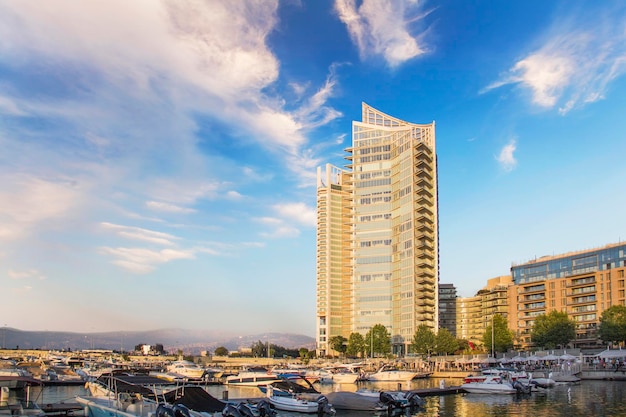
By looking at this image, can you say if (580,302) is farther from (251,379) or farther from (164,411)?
(164,411)

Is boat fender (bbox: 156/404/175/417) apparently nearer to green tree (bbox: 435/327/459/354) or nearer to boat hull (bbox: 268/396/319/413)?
boat hull (bbox: 268/396/319/413)

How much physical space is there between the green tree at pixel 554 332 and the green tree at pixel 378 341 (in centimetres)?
4179

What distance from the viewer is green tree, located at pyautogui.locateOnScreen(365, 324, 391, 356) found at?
554 feet

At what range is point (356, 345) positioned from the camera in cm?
17700

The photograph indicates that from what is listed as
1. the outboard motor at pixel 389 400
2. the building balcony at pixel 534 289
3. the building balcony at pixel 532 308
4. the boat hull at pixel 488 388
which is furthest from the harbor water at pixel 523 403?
the building balcony at pixel 534 289

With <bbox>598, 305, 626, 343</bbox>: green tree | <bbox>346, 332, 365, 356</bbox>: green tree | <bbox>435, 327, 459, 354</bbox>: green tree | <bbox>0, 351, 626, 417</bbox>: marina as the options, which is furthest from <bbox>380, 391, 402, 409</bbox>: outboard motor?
<bbox>346, 332, 365, 356</bbox>: green tree

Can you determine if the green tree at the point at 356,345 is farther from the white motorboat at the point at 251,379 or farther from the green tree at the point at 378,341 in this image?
the white motorboat at the point at 251,379

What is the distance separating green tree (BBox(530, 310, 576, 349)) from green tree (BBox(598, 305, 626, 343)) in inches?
357

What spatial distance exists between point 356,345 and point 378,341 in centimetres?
945

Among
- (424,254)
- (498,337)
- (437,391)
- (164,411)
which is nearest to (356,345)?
(424,254)

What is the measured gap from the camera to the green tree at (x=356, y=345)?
175250mm

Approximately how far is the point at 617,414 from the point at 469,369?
75.7 meters

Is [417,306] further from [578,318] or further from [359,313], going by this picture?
[578,318]

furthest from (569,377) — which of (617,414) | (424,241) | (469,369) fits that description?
(424,241)
